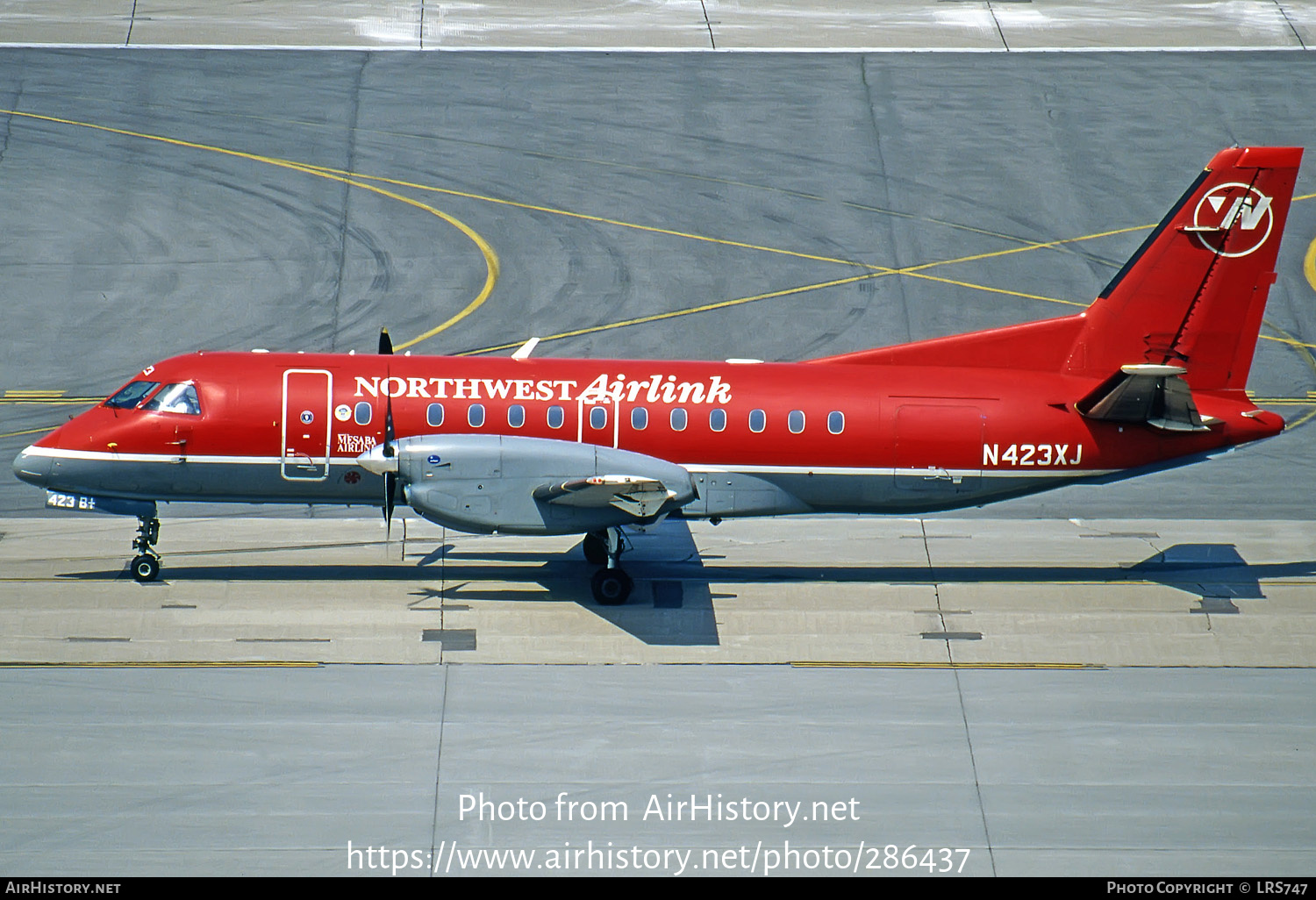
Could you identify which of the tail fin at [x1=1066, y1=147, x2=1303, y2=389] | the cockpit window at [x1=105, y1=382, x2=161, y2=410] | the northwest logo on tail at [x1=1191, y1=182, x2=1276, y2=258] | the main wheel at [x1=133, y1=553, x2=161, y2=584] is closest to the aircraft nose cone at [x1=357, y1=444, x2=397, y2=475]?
the cockpit window at [x1=105, y1=382, x2=161, y2=410]

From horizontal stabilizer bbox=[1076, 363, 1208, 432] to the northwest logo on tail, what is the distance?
2.55 meters

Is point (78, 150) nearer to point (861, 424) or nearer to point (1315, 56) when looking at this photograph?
point (861, 424)

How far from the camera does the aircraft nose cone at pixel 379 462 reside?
23.0 m

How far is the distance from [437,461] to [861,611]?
301 inches

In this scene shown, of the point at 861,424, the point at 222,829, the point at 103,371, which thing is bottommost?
the point at 103,371

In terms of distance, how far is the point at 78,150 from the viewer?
41719mm

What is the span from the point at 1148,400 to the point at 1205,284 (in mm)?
2534

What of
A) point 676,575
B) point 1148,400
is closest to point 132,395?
point 676,575

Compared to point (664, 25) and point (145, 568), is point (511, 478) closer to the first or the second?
point (145, 568)

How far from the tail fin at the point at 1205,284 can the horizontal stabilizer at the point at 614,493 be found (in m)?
8.35

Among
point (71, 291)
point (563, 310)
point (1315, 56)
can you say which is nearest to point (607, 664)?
point (563, 310)

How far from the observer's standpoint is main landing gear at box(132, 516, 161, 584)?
24.9 meters

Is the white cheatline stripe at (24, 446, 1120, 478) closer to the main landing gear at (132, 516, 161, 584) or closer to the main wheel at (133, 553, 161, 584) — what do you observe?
the main landing gear at (132, 516, 161, 584)

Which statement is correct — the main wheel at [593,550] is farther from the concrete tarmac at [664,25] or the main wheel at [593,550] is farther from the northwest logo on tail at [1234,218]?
the concrete tarmac at [664,25]
